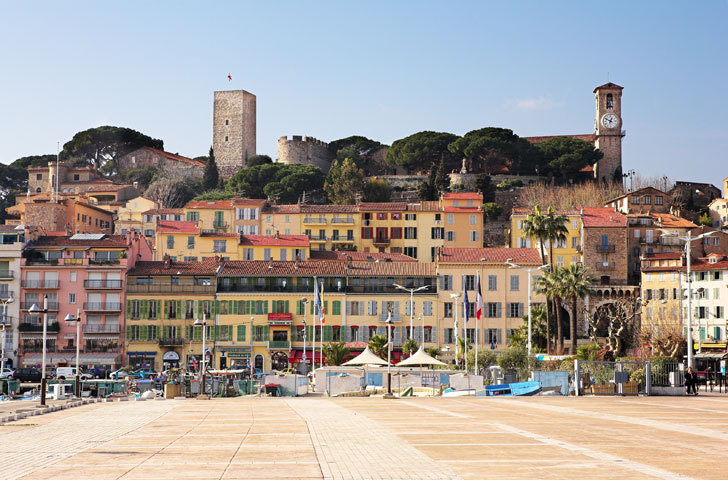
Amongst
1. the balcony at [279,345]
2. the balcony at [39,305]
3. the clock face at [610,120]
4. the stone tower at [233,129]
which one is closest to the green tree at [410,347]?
the balcony at [279,345]

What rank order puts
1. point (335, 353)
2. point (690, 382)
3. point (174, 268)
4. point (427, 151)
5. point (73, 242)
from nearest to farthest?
1. point (690, 382)
2. point (335, 353)
3. point (174, 268)
4. point (73, 242)
5. point (427, 151)

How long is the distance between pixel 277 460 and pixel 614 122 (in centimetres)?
14640

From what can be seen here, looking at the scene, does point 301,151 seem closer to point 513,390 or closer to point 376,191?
point 376,191

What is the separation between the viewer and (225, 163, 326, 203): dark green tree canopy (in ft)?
458

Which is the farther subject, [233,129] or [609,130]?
[233,129]

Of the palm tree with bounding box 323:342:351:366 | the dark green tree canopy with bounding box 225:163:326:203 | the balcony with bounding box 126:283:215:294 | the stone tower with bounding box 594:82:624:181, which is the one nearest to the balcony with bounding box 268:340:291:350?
the palm tree with bounding box 323:342:351:366

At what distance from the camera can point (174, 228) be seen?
103625 mm

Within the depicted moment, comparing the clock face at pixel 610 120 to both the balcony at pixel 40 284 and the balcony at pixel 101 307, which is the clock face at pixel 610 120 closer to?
the balcony at pixel 101 307

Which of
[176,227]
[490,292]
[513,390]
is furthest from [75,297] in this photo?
[513,390]

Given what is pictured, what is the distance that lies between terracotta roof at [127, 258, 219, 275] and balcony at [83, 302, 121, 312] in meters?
3.14

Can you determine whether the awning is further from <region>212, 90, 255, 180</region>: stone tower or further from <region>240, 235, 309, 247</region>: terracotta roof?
<region>212, 90, 255, 180</region>: stone tower

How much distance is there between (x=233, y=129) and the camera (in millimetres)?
171375

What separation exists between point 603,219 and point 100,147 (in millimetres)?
99992

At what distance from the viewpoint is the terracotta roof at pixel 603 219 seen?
100812 mm
